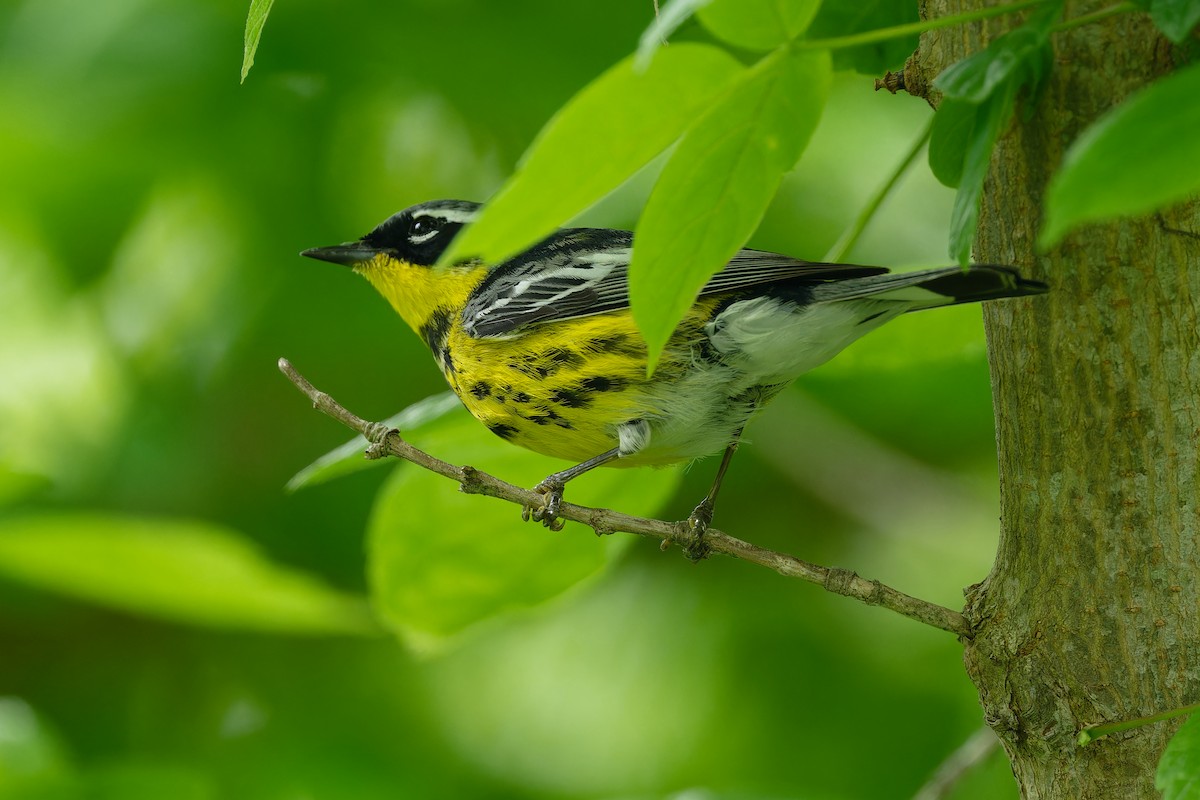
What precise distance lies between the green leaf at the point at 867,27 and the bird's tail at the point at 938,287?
0.83 ft

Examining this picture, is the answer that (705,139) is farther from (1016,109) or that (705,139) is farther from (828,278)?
(828,278)

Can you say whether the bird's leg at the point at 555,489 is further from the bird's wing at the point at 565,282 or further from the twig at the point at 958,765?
the twig at the point at 958,765

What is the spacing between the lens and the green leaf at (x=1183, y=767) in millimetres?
991

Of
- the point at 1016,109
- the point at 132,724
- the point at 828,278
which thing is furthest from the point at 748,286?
the point at 132,724

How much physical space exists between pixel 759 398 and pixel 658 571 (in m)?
0.99

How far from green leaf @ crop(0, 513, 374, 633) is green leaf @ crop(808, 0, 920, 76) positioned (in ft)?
4.42

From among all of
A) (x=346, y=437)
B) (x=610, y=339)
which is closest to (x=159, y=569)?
(x=610, y=339)

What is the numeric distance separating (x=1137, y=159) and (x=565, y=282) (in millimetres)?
2243

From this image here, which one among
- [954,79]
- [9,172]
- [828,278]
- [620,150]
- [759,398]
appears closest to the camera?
[620,150]

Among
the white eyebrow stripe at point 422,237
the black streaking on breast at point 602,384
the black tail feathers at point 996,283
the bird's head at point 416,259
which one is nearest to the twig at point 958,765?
the black tail feathers at point 996,283

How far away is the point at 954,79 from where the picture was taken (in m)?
0.99

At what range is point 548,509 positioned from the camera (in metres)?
1.88

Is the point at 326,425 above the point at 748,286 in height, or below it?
above

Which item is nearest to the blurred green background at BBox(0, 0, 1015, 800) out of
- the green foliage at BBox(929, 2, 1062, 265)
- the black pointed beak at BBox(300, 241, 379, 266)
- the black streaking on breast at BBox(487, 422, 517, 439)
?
the black pointed beak at BBox(300, 241, 379, 266)
